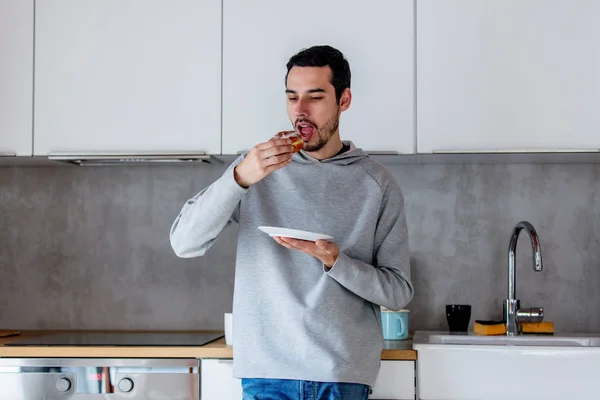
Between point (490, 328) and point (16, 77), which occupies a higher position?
point (16, 77)

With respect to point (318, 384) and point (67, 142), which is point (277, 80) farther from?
point (318, 384)

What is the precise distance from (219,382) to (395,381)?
1.65ft

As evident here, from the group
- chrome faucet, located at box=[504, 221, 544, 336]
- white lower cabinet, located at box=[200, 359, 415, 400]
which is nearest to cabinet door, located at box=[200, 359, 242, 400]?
white lower cabinet, located at box=[200, 359, 415, 400]

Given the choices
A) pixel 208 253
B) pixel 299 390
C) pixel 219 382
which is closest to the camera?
A: pixel 299 390

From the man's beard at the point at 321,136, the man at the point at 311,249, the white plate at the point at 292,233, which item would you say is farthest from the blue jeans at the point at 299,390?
the man's beard at the point at 321,136

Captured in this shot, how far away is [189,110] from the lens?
2656 millimetres

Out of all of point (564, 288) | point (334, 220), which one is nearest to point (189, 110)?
point (334, 220)

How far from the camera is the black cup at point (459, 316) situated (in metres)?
2.74

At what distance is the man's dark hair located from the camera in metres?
2.17

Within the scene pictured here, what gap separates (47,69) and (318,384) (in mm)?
1442

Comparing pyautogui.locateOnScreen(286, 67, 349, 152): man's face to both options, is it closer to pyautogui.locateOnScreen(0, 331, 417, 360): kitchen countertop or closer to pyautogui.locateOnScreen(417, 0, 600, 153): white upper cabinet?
pyautogui.locateOnScreen(417, 0, 600, 153): white upper cabinet

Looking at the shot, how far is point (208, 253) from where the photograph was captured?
118 inches

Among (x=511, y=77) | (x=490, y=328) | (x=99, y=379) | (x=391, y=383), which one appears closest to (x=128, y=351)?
(x=99, y=379)

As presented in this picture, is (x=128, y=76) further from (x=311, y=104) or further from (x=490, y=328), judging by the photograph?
(x=490, y=328)
